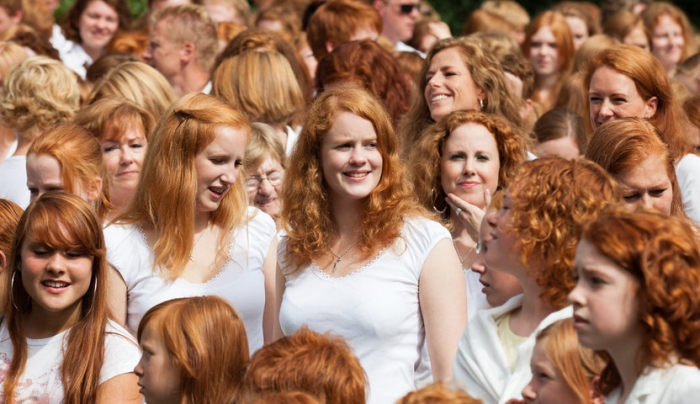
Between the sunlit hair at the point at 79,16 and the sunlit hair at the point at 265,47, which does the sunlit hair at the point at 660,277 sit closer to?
the sunlit hair at the point at 265,47

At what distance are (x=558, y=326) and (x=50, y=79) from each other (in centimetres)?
404

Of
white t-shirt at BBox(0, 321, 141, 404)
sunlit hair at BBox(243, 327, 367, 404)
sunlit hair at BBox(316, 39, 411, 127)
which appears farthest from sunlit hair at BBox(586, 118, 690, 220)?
sunlit hair at BBox(316, 39, 411, 127)

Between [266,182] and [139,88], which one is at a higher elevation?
[139,88]

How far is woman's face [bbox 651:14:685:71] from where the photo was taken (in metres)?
10.4

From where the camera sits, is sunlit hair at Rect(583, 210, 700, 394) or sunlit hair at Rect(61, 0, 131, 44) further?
sunlit hair at Rect(61, 0, 131, 44)

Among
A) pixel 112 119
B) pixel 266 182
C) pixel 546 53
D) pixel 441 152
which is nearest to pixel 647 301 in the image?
pixel 441 152

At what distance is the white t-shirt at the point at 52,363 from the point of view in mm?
4301

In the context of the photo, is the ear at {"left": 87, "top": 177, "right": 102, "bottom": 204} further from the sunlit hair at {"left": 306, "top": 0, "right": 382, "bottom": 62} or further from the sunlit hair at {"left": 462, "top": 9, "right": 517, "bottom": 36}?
the sunlit hair at {"left": 462, "top": 9, "right": 517, "bottom": 36}

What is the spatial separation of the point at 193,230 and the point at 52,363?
2.67 ft

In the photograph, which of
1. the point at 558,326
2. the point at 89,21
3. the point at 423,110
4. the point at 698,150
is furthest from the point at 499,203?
the point at 89,21

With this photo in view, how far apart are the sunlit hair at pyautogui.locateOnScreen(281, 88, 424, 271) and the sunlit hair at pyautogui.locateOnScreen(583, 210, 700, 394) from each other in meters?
1.45

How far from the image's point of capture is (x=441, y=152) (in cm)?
547

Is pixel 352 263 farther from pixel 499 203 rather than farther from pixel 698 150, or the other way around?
pixel 698 150

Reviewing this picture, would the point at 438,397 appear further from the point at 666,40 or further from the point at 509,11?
the point at 509,11
